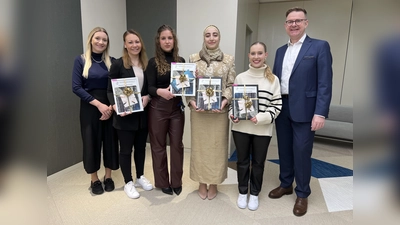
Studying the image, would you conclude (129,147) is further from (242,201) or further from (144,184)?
(242,201)

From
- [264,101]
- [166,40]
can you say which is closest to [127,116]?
[166,40]

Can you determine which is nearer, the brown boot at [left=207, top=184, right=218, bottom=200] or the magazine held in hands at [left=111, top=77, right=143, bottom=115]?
the magazine held in hands at [left=111, top=77, right=143, bottom=115]

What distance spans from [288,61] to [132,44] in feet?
4.43

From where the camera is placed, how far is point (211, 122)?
2.14 m

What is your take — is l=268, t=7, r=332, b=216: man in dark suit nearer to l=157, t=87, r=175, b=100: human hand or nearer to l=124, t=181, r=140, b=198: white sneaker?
l=157, t=87, r=175, b=100: human hand

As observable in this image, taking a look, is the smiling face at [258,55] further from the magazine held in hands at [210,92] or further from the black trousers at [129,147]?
the black trousers at [129,147]

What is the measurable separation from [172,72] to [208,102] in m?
0.40

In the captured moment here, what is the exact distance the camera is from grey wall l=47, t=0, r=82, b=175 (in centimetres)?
252

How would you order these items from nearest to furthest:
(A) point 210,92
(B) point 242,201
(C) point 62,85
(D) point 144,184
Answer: (A) point 210,92, (B) point 242,201, (D) point 144,184, (C) point 62,85

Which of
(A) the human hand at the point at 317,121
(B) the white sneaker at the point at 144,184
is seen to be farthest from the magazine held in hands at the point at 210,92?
(B) the white sneaker at the point at 144,184

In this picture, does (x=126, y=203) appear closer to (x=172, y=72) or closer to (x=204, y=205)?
(x=204, y=205)

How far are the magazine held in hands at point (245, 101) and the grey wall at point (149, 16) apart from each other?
188 centimetres

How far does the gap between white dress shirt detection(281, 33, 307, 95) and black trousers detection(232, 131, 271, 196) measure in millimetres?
467

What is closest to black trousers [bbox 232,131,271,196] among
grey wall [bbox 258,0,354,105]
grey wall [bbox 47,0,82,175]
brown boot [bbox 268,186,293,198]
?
brown boot [bbox 268,186,293,198]
